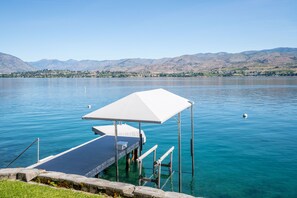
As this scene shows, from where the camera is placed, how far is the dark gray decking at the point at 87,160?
45.7ft

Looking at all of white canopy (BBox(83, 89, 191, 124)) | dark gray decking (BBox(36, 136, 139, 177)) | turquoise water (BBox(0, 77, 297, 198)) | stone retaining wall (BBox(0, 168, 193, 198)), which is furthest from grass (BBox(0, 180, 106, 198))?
turquoise water (BBox(0, 77, 297, 198))

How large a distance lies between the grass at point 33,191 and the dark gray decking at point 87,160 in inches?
164

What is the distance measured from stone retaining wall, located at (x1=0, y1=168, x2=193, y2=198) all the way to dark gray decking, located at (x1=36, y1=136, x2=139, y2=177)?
11.5ft

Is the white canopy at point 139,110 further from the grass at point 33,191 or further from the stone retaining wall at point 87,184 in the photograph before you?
the grass at point 33,191

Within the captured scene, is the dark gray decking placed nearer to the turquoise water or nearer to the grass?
the turquoise water

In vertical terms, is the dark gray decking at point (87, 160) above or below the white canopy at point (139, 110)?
below

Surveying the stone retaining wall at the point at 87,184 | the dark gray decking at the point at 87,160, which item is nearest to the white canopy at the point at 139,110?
the dark gray decking at the point at 87,160

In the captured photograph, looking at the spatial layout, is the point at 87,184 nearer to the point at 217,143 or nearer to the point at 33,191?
the point at 33,191

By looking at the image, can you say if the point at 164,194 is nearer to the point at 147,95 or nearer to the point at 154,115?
the point at 154,115

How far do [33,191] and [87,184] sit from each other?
163cm

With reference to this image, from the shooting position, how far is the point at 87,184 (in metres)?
9.30

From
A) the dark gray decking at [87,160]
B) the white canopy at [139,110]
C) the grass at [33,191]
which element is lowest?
the dark gray decking at [87,160]

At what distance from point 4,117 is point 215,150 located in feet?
105

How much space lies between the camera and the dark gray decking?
13922 mm
